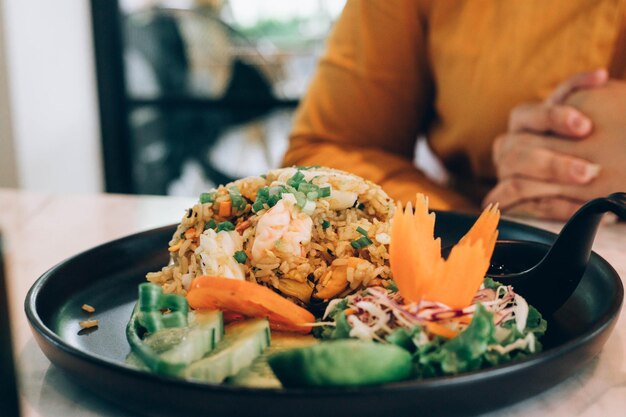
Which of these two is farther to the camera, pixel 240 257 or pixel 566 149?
pixel 566 149

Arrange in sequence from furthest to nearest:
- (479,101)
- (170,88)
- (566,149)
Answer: (170,88) < (479,101) < (566,149)

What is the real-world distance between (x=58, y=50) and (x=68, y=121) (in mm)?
315

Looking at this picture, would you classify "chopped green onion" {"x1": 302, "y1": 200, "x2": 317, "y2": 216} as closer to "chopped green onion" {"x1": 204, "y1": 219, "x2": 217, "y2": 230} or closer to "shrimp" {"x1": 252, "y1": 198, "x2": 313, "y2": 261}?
"shrimp" {"x1": 252, "y1": 198, "x2": 313, "y2": 261}

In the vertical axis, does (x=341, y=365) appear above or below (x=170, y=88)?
above

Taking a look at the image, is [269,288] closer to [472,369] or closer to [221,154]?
[472,369]

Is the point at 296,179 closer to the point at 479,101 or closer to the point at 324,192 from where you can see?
the point at 324,192

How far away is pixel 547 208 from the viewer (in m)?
1.38

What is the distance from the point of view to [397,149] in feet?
6.04

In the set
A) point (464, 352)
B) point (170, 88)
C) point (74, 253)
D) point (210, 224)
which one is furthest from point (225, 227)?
point (170, 88)

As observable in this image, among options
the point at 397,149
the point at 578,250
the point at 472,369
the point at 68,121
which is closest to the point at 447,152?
the point at 397,149

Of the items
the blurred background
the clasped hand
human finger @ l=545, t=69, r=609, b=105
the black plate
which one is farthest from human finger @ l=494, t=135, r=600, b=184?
the blurred background

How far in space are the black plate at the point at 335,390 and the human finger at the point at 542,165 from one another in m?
0.48

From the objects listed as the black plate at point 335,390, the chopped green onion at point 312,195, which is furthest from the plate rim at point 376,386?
the chopped green onion at point 312,195

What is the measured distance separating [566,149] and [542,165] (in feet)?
0.17
